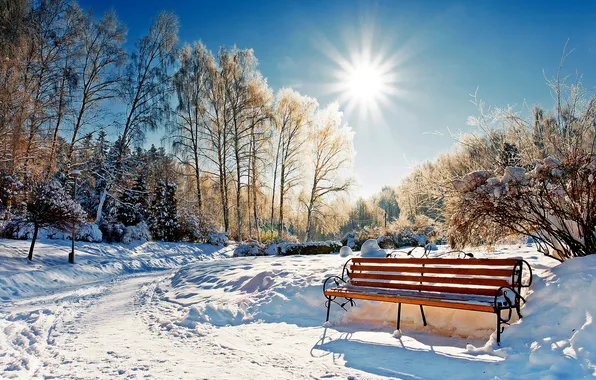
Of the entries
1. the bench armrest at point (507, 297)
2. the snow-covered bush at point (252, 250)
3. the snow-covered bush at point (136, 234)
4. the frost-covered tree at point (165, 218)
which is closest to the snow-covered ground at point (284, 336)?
the bench armrest at point (507, 297)

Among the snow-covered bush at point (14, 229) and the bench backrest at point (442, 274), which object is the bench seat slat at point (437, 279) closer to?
the bench backrest at point (442, 274)

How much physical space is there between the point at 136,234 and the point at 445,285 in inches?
571

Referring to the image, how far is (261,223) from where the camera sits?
24.2m

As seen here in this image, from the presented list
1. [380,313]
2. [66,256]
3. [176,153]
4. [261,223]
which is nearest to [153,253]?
[66,256]

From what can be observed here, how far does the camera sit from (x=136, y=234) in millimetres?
16078

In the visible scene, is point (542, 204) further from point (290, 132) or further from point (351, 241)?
point (290, 132)

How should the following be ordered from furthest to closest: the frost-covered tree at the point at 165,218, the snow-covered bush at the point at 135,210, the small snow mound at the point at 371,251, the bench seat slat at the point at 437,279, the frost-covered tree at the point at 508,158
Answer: the snow-covered bush at the point at 135,210, the frost-covered tree at the point at 165,218, the small snow mound at the point at 371,251, the frost-covered tree at the point at 508,158, the bench seat slat at the point at 437,279

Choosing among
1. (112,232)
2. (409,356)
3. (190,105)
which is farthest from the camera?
(190,105)

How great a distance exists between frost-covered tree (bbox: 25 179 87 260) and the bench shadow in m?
8.74

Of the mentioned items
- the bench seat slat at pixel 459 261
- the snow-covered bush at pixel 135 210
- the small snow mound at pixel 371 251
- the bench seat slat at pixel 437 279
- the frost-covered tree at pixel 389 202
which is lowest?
the bench seat slat at pixel 437 279

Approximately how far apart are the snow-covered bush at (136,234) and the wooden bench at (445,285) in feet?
41.2

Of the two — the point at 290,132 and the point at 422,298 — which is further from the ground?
the point at 290,132

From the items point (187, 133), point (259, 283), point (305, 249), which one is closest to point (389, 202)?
point (187, 133)

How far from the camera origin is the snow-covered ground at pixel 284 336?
3.19 metres
